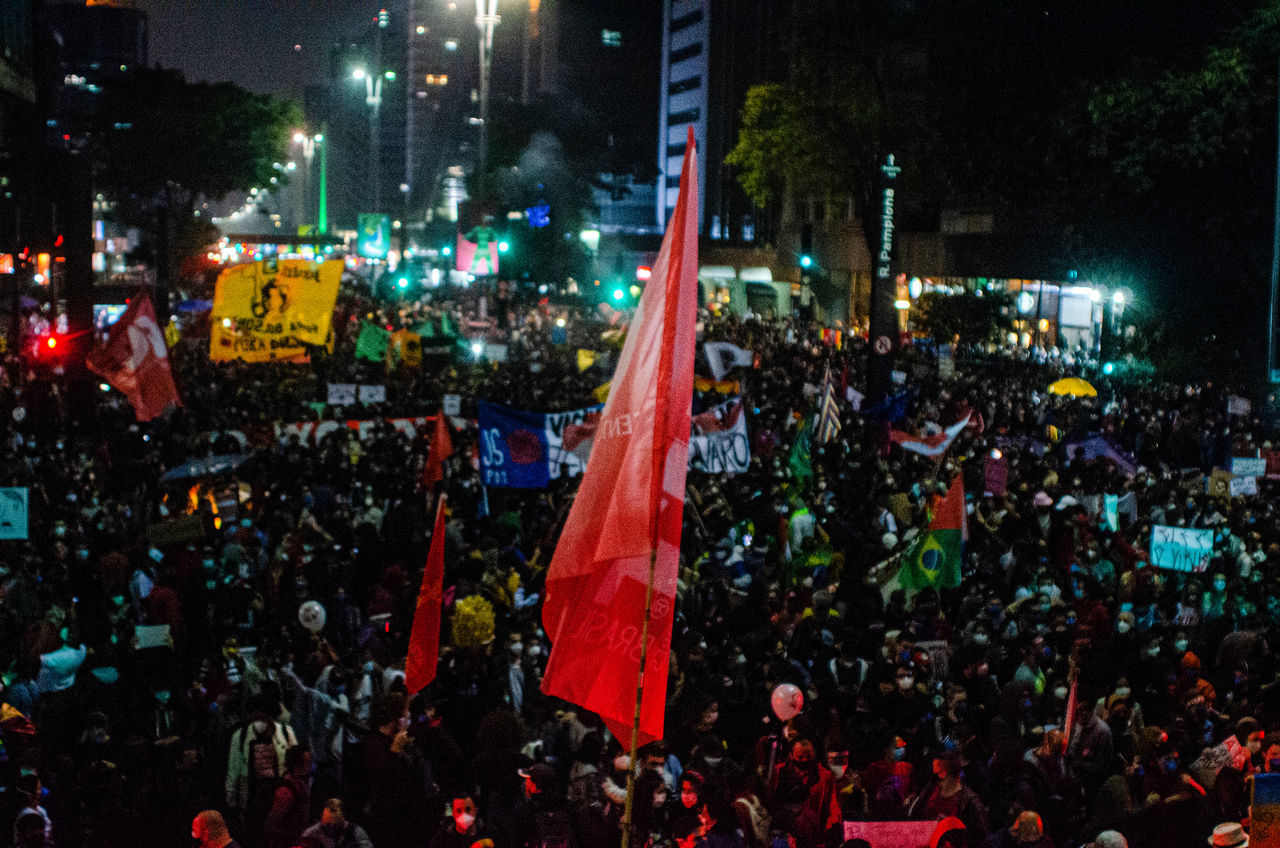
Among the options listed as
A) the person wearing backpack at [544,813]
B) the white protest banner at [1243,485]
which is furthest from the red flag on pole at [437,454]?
the white protest banner at [1243,485]

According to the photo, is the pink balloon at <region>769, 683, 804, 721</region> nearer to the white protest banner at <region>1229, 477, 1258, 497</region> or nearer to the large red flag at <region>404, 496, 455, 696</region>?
the large red flag at <region>404, 496, 455, 696</region>

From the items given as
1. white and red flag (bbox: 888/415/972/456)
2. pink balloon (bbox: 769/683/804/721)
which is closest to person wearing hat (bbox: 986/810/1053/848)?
pink balloon (bbox: 769/683/804/721)

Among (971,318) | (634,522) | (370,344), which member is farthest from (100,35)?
(634,522)

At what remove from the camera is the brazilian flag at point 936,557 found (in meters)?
12.0

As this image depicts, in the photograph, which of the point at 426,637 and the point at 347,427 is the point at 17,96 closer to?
the point at 347,427

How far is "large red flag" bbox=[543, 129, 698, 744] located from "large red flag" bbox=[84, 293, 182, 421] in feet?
41.1

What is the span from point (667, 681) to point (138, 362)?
11.5 metres

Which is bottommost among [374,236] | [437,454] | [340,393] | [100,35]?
[437,454]

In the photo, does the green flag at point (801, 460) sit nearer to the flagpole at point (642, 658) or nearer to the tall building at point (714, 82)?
the flagpole at point (642, 658)

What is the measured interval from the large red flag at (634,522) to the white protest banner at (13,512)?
8162mm

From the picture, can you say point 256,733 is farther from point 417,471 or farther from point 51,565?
point 417,471

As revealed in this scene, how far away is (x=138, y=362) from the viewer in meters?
16.8

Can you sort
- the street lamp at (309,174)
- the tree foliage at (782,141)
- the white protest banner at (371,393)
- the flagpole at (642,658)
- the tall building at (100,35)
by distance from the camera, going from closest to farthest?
the flagpole at (642,658)
the white protest banner at (371,393)
the tree foliage at (782,141)
the street lamp at (309,174)
the tall building at (100,35)

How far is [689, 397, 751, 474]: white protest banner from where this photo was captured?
16.2 m
